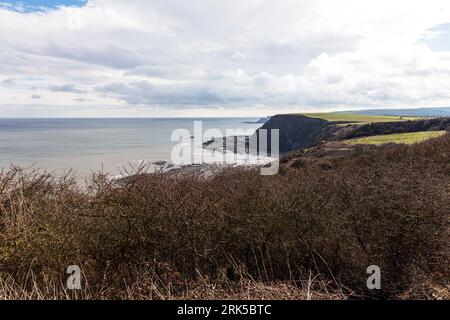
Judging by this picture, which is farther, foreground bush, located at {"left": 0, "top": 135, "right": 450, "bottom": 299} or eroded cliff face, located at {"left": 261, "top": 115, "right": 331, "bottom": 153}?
eroded cliff face, located at {"left": 261, "top": 115, "right": 331, "bottom": 153}

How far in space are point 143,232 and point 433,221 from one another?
8.43 metres


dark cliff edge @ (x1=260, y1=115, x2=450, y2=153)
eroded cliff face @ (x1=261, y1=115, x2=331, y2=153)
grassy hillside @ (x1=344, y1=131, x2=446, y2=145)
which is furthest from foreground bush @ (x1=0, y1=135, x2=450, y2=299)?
eroded cliff face @ (x1=261, y1=115, x2=331, y2=153)

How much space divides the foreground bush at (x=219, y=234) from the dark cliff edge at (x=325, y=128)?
63935 millimetres

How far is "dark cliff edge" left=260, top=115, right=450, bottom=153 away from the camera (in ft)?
269

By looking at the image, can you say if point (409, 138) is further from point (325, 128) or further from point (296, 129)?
point (296, 129)

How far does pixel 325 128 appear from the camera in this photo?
11212 centimetres

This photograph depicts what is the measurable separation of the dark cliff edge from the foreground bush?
6393 centimetres

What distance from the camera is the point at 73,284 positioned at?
27.5 ft

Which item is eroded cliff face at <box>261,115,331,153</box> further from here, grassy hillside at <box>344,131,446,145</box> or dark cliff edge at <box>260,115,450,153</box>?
grassy hillside at <box>344,131,446,145</box>

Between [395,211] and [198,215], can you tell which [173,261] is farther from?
[395,211]
